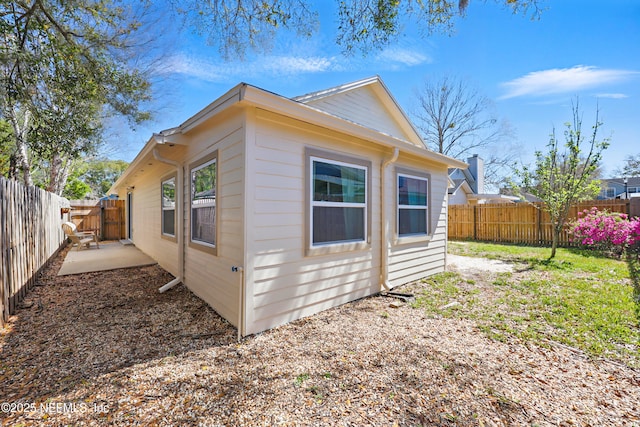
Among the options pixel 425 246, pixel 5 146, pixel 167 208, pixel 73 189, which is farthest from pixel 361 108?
pixel 73 189

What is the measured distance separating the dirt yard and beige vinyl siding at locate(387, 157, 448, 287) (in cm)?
157

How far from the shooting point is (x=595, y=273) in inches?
247

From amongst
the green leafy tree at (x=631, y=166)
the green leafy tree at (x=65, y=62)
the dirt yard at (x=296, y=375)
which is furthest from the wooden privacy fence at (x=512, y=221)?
the green leafy tree at (x=631, y=166)

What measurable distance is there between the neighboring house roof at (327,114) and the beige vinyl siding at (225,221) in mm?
259

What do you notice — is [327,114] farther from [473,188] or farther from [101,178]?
[101,178]

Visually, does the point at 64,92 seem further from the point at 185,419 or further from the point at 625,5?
the point at 625,5

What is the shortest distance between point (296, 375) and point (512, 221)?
12.9m

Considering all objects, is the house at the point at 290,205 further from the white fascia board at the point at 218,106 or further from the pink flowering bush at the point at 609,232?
the pink flowering bush at the point at 609,232

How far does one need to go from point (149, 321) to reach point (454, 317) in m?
4.15

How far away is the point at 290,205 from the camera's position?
3588mm

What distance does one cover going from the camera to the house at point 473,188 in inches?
738

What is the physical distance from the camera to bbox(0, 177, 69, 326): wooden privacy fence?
11.9ft

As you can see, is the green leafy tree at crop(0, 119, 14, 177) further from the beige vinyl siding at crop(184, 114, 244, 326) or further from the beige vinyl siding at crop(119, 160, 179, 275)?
the beige vinyl siding at crop(184, 114, 244, 326)

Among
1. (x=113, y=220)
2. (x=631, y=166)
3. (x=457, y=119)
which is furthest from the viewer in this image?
(x=631, y=166)
